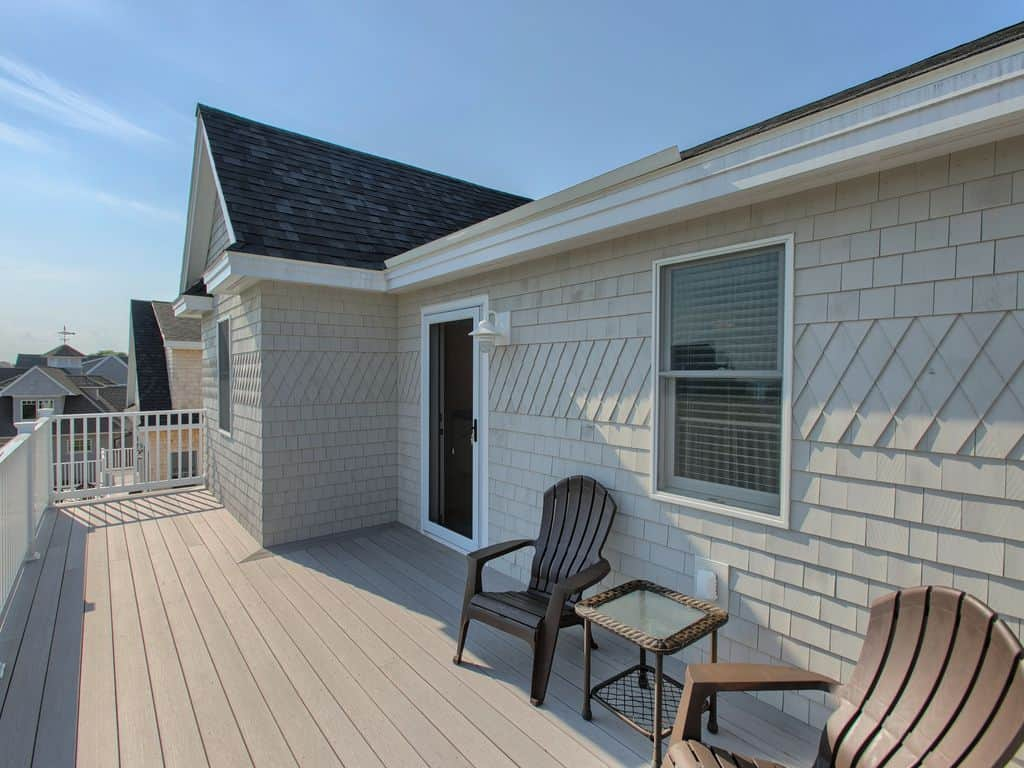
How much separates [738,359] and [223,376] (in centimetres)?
593

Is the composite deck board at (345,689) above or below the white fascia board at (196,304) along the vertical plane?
below

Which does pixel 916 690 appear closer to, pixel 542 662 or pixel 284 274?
pixel 542 662

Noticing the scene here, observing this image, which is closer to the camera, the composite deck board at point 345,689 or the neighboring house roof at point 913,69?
the composite deck board at point 345,689

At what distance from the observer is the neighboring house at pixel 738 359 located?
190 cm

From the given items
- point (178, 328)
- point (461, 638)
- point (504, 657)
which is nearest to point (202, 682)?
point (461, 638)

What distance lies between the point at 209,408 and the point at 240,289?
2443mm

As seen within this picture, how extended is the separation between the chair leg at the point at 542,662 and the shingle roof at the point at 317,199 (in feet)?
12.9

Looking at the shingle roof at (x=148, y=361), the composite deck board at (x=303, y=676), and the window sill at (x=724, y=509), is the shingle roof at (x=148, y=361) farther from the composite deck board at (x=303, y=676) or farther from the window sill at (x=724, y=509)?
the window sill at (x=724, y=509)

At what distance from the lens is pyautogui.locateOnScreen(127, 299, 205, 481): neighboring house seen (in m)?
11.1

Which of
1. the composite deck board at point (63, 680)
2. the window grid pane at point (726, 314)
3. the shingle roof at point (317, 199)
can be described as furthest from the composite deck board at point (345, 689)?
the shingle roof at point (317, 199)

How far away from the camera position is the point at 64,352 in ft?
159

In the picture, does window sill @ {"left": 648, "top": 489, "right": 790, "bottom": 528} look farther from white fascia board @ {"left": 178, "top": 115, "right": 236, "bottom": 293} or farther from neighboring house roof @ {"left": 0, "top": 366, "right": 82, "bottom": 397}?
neighboring house roof @ {"left": 0, "top": 366, "right": 82, "bottom": 397}

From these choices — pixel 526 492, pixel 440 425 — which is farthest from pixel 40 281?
pixel 526 492

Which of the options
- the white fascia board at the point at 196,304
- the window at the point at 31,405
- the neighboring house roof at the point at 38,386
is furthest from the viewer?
the window at the point at 31,405
